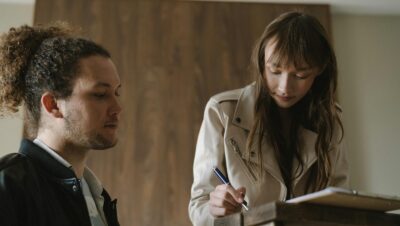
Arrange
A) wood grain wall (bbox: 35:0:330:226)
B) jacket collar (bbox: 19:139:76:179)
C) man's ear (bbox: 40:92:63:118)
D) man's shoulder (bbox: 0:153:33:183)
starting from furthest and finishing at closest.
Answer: wood grain wall (bbox: 35:0:330:226), man's ear (bbox: 40:92:63:118), jacket collar (bbox: 19:139:76:179), man's shoulder (bbox: 0:153:33:183)

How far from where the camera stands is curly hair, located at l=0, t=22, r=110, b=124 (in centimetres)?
116

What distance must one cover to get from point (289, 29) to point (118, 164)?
1.20 metres

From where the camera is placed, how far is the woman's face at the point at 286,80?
4.27 feet

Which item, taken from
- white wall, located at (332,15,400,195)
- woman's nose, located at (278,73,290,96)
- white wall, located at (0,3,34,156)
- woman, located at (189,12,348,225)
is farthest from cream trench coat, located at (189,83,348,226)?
white wall, located at (0,3,34,156)

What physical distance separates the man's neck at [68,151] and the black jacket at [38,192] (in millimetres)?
50

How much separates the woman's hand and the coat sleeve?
0.12 m

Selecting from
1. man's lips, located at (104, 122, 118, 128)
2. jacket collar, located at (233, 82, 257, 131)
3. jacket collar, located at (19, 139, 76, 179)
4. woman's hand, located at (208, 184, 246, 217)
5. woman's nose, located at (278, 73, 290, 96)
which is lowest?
woman's hand, located at (208, 184, 246, 217)

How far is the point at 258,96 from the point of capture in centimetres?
138

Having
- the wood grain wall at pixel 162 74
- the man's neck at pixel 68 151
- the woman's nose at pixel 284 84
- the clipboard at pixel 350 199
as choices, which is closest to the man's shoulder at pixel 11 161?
the man's neck at pixel 68 151

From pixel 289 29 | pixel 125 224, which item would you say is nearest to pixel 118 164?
pixel 125 224

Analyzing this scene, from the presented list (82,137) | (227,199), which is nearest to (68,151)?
(82,137)

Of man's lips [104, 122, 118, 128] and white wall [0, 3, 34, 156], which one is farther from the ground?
white wall [0, 3, 34, 156]

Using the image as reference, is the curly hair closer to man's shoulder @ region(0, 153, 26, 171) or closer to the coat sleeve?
man's shoulder @ region(0, 153, 26, 171)

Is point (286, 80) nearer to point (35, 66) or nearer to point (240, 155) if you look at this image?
point (240, 155)
